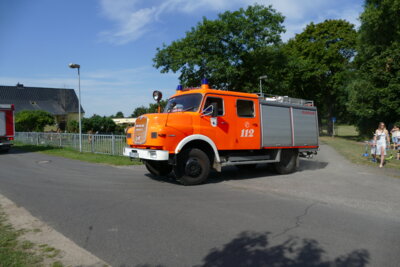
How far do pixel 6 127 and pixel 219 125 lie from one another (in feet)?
53.1

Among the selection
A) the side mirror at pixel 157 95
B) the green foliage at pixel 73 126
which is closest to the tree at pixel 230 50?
the green foliage at pixel 73 126

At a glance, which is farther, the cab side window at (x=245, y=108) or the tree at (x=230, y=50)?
the tree at (x=230, y=50)

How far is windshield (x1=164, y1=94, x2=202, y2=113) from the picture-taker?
8664 millimetres

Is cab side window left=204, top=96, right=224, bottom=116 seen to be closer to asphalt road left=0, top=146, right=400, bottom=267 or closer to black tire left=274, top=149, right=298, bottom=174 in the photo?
asphalt road left=0, top=146, right=400, bottom=267

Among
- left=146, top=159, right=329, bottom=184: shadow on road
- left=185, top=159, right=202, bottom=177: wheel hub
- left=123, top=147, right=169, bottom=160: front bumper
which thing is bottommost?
left=146, top=159, right=329, bottom=184: shadow on road

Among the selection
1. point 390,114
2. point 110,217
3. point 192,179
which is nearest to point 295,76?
point 390,114

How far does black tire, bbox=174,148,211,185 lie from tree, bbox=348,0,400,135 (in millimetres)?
22903

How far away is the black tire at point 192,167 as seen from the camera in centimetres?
812

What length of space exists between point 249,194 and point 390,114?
2475 centimetres

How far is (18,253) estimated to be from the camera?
3.66 meters

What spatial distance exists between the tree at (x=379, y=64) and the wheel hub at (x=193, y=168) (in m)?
23.1

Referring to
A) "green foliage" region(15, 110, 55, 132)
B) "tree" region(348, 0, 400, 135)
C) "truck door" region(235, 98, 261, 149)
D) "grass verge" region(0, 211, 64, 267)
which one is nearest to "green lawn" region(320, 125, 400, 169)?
"tree" region(348, 0, 400, 135)

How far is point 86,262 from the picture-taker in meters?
3.52

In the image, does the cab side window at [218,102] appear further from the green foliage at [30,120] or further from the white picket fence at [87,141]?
the green foliage at [30,120]
